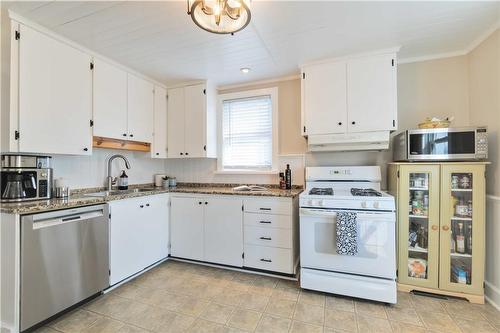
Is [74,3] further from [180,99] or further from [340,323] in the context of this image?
[340,323]

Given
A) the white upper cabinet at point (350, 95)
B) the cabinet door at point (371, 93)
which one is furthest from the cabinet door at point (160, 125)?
the cabinet door at point (371, 93)

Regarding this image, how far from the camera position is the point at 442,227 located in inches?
81.9

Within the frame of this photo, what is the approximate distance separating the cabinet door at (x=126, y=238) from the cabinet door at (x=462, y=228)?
2.97 meters

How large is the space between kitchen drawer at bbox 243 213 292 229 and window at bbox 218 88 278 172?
2.57 ft

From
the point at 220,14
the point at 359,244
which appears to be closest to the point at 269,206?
the point at 359,244

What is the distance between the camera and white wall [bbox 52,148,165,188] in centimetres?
237

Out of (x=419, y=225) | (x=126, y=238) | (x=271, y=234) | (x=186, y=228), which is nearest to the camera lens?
(x=419, y=225)

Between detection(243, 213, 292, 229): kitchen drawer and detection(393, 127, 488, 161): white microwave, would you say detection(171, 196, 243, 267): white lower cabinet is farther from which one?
detection(393, 127, 488, 161): white microwave

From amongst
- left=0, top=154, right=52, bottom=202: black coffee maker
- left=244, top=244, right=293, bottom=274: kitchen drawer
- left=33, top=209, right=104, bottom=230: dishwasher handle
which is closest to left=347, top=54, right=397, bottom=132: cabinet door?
left=244, top=244, right=293, bottom=274: kitchen drawer

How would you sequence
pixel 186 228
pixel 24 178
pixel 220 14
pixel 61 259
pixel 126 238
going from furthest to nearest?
pixel 186 228 < pixel 126 238 < pixel 24 178 < pixel 61 259 < pixel 220 14

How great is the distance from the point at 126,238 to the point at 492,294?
3392 millimetres

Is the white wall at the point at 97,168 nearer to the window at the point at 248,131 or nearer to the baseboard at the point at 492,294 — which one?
the window at the point at 248,131

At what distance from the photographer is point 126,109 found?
2705 mm

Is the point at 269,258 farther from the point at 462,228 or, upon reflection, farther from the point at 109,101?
the point at 109,101
